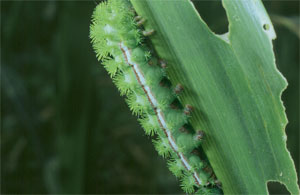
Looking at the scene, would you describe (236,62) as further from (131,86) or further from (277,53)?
(277,53)

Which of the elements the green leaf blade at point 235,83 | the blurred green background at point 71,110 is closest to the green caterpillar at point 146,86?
the green leaf blade at point 235,83

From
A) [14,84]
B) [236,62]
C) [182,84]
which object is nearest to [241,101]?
[236,62]

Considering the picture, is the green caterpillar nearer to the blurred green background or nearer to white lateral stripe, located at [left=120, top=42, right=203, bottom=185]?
white lateral stripe, located at [left=120, top=42, right=203, bottom=185]

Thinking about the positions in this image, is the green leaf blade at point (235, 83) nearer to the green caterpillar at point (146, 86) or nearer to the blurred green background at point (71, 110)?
the green caterpillar at point (146, 86)

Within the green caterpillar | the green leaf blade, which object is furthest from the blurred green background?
the green leaf blade

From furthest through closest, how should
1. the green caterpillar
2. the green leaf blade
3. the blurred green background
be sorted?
the blurred green background
the green caterpillar
the green leaf blade
